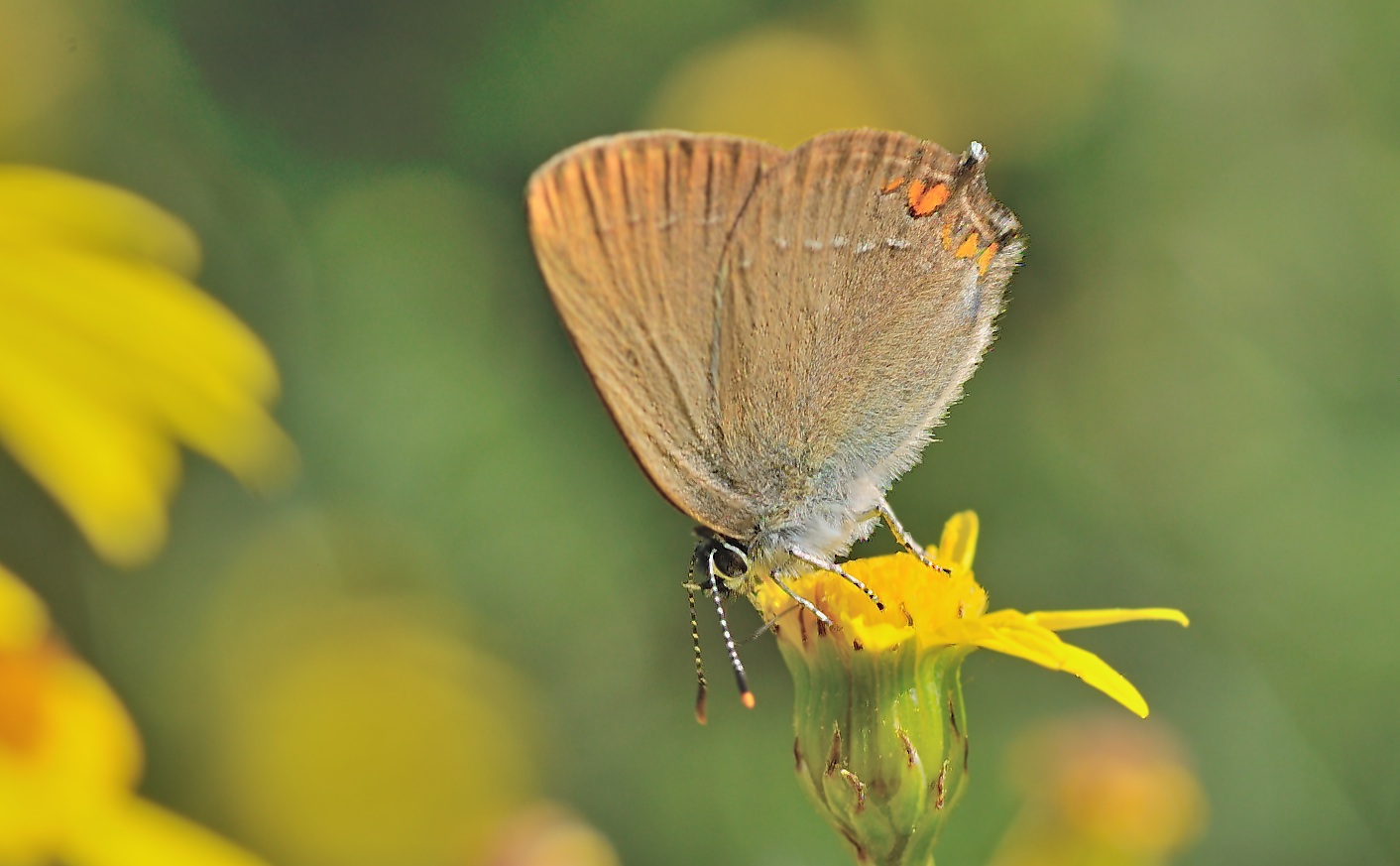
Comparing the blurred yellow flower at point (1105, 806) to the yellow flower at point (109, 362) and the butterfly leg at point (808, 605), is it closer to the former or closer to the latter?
the butterfly leg at point (808, 605)

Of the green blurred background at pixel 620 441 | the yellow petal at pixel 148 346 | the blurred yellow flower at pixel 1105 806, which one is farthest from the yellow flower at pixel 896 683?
the green blurred background at pixel 620 441

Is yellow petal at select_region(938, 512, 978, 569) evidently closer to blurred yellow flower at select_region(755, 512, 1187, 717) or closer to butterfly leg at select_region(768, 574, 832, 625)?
blurred yellow flower at select_region(755, 512, 1187, 717)

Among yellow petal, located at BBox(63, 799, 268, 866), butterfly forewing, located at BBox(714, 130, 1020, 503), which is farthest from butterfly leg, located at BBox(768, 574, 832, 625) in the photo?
yellow petal, located at BBox(63, 799, 268, 866)

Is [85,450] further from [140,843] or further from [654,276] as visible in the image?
[654,276]

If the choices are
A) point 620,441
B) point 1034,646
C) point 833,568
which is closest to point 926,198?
point 833,568

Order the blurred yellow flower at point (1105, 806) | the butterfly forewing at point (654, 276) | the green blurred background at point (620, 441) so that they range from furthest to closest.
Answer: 1. the green blurred background at point (620, 441)
2. the blurred yellow flower at point (1105, 806)
3. the butterfly forewing at point (654, 276)

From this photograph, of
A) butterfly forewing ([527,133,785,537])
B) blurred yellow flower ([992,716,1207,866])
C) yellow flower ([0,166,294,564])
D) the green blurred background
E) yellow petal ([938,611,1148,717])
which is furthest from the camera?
the green blurred background

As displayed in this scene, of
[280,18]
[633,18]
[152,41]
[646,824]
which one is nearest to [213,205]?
[152,41]

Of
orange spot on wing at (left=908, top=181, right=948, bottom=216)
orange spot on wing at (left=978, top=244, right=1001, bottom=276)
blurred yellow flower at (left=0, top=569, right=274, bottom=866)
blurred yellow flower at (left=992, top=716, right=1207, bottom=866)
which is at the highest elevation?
orange spot on wing at (left=908, top=181, right=948, bottom=216)
